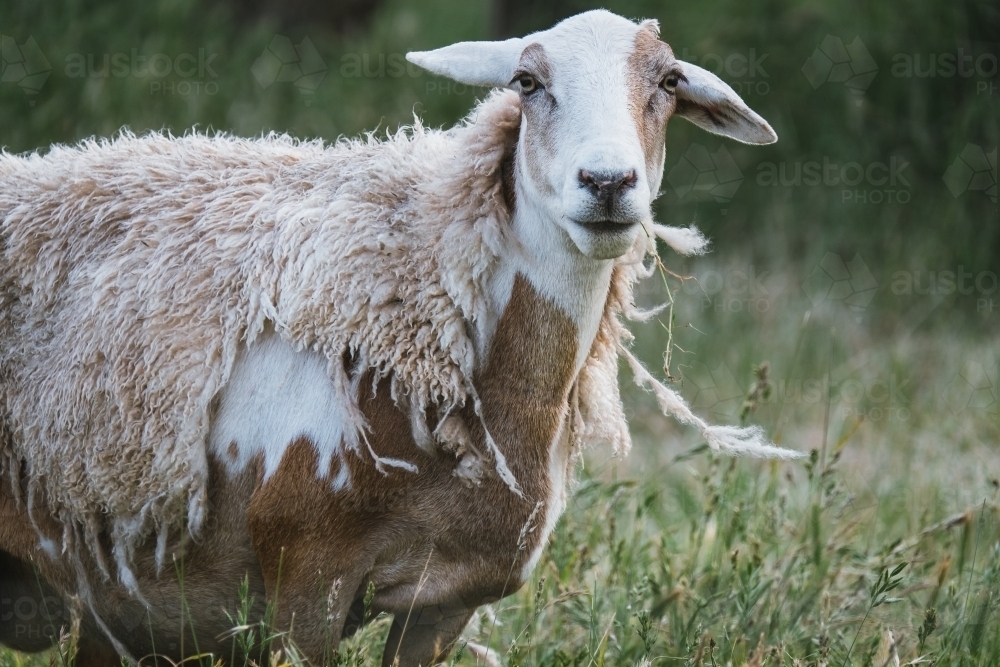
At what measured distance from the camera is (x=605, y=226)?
9.33 ft

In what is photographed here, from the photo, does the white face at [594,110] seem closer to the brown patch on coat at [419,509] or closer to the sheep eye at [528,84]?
the sheep eye at [528,84]

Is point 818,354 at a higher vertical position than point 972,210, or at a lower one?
lower

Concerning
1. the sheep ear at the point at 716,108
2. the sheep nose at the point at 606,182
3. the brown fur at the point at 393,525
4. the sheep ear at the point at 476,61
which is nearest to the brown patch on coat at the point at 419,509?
the brown fur at the point at 393,525

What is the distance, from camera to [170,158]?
3.39 m

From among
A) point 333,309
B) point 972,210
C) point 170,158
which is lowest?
point 972,210

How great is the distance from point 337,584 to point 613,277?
1.13 meters

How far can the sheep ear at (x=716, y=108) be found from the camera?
128 inches

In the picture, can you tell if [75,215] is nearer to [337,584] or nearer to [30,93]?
[337,584]

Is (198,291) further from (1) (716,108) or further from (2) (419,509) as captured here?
(1) (716,108)

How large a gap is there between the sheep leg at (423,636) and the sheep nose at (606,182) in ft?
3.83

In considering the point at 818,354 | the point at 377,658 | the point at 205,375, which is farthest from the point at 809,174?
the point at 205,375

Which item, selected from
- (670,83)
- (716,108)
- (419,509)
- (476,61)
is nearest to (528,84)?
(476,61)

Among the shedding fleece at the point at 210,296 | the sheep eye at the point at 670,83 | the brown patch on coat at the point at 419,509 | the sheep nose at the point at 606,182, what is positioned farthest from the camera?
the sheep eye at the point at 670,83

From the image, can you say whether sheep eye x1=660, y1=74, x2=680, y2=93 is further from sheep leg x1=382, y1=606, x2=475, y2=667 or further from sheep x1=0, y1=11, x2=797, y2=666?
sheep leg x1=382, y1=606, x2=475, y2=667
